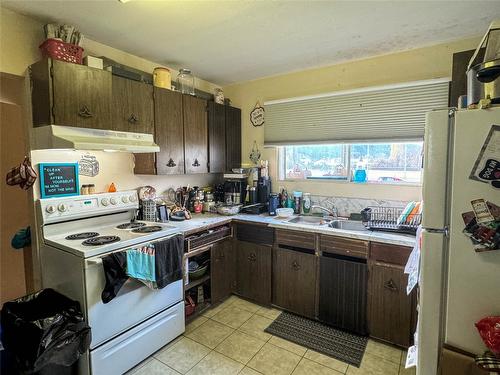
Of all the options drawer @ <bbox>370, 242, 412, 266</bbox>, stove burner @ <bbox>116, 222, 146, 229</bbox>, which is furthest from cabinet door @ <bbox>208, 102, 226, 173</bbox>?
drawer @ <bbox>370, 242, 412, 266</bbox>

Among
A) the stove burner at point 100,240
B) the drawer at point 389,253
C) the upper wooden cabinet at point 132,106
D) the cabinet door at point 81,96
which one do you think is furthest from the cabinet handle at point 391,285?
the cabinet door at point 81,96

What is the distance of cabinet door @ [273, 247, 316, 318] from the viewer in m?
2.43

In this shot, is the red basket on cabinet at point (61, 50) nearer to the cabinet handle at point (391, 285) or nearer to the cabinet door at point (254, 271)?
the cabinet door at point (254, 271)

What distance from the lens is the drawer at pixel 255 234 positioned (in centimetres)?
263

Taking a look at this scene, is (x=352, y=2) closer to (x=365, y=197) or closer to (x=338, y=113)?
(x=338, y=113)

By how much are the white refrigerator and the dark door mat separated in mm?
990

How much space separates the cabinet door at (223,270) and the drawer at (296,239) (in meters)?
0.56

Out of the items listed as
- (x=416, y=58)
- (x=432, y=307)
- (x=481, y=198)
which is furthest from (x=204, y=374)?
(x=416, y=58)

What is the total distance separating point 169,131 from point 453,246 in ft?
7.71

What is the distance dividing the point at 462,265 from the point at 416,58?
2.12m

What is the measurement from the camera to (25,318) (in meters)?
1.61

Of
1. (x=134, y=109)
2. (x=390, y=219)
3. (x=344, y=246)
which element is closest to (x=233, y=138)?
(x=134, y=109)

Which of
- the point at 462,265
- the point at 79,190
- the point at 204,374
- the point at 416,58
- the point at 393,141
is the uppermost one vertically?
the point at 416,58

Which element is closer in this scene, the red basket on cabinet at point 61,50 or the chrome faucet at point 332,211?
the red basket on cabinet at point 61,50
